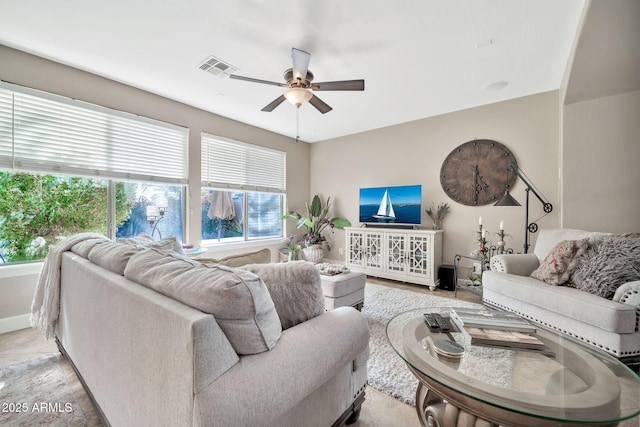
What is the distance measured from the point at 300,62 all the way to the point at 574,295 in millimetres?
2771

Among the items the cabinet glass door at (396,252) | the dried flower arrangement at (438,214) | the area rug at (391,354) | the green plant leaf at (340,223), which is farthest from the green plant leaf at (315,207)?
the dried flower arrangement at (438,214)

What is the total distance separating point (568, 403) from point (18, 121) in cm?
424

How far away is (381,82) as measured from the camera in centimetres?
292

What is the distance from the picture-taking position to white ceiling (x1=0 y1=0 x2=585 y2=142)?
74.1 inches

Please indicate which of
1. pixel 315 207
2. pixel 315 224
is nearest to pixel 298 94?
pixel 315 207

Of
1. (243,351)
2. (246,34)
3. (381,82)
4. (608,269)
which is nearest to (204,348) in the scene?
(243,351)

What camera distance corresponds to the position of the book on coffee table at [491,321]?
126cm

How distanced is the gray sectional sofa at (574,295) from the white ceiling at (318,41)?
1783 millimetres

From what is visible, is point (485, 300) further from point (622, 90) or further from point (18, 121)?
point (18, 121)

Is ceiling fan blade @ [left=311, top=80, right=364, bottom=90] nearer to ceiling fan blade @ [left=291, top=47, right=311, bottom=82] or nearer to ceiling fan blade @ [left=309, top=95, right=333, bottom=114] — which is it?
ceiling fan blade @ [left=291, top=47, right=311, bottom=82]

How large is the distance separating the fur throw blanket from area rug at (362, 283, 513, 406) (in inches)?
87.3

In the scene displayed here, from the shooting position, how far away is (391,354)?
1.91m

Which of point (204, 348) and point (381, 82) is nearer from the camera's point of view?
point (204, 348)

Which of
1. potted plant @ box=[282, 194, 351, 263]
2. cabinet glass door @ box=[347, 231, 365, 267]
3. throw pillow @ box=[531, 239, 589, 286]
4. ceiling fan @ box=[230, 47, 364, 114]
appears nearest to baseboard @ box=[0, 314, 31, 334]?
ceiling fan @ box=[230, 47, 364, 114]
